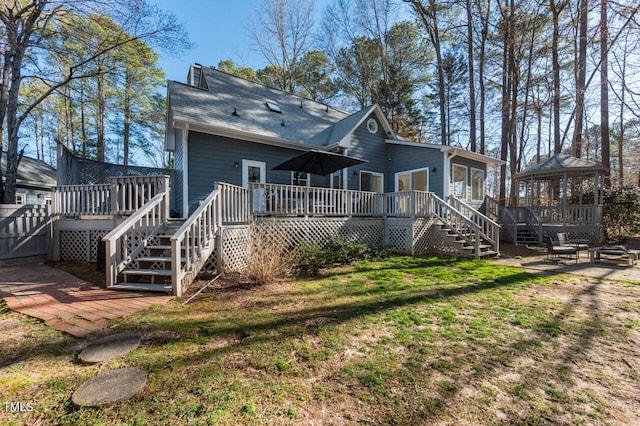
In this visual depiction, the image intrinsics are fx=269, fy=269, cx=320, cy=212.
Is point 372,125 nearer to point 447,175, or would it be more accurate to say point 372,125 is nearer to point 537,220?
point 447,175

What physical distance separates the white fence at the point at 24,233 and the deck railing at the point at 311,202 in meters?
5.36

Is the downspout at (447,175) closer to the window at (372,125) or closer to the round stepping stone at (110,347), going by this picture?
the window at (372,125)

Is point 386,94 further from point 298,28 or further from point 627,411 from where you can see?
point 627,411

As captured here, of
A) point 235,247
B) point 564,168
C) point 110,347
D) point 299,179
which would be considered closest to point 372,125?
point 299,179

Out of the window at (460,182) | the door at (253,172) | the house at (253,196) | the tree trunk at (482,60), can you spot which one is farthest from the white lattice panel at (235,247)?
the tree trunk at (482,60)

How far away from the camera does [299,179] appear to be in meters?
10.5

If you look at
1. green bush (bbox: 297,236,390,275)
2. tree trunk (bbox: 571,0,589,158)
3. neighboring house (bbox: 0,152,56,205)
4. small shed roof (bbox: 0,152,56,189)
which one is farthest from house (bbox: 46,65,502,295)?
neighboring house (bbox: 0,152,56,205)

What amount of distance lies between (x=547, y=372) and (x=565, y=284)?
4034 millimetres

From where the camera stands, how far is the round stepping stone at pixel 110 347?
2.49 meters

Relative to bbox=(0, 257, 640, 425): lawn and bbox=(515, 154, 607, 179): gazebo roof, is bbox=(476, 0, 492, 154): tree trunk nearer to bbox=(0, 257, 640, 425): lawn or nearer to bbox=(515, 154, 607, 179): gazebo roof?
bbox=(515, 154, 607, 179): gazebo roof

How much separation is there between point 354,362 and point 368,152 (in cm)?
1026

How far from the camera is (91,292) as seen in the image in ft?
14.3

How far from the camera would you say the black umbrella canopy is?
8.11 metres

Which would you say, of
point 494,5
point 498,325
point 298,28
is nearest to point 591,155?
point 494,5
